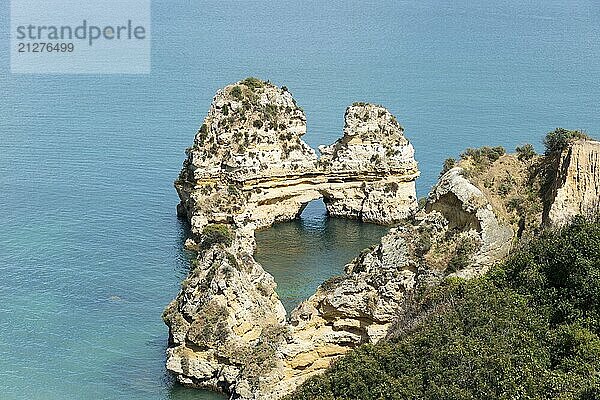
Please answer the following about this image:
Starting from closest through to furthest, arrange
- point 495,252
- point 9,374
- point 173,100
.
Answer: point 495,252 → point 9,374 → point 173,100

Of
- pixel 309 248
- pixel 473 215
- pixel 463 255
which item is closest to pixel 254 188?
pixel 309 248

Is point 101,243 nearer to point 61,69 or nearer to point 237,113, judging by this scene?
point 237,113

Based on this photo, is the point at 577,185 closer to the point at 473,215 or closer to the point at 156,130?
the point at 473,215

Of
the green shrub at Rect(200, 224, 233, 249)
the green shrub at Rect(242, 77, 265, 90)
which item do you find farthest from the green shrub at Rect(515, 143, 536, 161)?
the green shrub at Rect(242, 77, 265, 90)

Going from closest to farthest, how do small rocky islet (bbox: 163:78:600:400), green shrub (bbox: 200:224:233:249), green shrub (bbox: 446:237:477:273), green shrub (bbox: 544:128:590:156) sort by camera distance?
1. green shrub (bbox: 446:237:477:273)
2. small rocky islet (bbox: 163:78:600:400)
3. green shrub (bbox: 544:128:590:156)
4. green shrub (bbox: 200:224:233:249)

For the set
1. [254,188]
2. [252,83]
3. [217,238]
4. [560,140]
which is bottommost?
[254,188]

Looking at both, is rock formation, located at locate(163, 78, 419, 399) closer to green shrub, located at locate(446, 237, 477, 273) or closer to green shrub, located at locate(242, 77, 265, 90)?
green shrub, located at locate(242, 77, 265, 90)

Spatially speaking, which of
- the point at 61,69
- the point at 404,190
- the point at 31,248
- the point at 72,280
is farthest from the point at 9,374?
the point at 61,69
